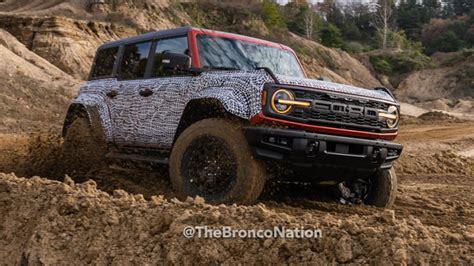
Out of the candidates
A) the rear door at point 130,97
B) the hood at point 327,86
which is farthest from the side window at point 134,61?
the hood at point 327,86

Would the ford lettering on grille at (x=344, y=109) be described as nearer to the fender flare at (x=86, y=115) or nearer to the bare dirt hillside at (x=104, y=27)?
the fender flare at (x=86, y=115)

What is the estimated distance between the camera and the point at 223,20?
136 ft

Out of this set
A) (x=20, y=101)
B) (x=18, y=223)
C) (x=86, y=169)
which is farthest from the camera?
(x=20, y=101)

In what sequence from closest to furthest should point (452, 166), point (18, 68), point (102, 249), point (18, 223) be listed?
point (102, 249) → point (18, 223) → point (452, 166) → point (18, 68)

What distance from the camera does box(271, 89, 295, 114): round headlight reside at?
479cm

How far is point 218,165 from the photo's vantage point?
4949 mm

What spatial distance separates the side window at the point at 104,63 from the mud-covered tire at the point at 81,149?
69 centimetres

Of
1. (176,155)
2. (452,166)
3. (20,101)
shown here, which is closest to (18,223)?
(176,155)

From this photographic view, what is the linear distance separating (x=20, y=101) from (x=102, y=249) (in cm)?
1259

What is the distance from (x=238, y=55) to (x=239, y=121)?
1.14m

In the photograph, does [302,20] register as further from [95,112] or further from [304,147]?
[304,147]

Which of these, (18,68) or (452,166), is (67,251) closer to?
(452,166)

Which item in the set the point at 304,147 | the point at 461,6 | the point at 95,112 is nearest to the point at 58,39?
the point at 95,112

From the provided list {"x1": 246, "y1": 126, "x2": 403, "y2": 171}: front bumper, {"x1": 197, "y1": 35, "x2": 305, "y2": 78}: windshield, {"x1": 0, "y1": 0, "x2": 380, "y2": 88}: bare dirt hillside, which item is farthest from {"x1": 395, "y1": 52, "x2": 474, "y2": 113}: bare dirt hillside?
{"x1": 246, "y1": 126, "x2": 403, "y2": 171}: front bumper
